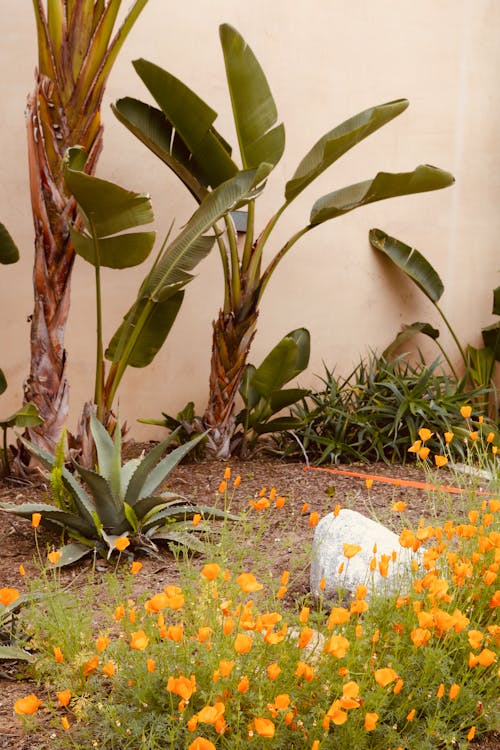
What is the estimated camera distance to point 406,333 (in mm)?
7168

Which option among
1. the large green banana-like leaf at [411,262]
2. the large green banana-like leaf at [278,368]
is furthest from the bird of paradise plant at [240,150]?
the large green banana-like leaf at [411,262]

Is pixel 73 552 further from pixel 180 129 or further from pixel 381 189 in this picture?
pixel 381 189

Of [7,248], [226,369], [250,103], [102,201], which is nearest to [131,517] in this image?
[102,201]

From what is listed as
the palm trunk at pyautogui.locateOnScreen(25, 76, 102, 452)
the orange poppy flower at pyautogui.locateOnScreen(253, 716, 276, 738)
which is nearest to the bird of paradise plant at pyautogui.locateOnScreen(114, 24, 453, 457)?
the palm trunk at pyautogui.locateOnScreen(25, 76, 102, 452)

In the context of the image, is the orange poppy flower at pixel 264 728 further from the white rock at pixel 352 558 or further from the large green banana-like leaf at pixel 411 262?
the large green banana-like leaf at pixel 411 262

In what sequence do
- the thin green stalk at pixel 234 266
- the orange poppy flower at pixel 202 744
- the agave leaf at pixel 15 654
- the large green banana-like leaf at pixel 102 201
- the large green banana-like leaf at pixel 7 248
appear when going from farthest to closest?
the thin green stalk at pixel 234 266, the large green banana-like leaf at pixel 7 248, the large green banana-like leaf at pixel 102 201, the agave leaf at pixel 15 654, the orange poppy flower at pixel 202 744

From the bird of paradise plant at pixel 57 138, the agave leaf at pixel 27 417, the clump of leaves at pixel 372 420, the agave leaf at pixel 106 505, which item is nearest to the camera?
the agave leaf at pixel 106 505

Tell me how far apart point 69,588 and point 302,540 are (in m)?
1.04

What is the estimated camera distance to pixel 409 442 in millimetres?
5648

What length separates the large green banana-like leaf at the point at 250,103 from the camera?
4.66 m

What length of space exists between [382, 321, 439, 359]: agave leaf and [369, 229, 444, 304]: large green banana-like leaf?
0.25 meters

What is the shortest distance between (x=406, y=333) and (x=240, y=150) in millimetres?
2886

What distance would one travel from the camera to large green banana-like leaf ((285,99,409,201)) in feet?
14.6

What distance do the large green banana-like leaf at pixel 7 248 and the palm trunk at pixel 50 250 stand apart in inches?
5.7
